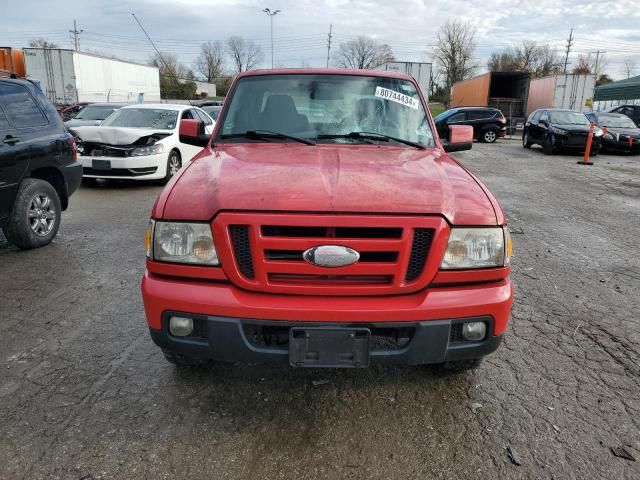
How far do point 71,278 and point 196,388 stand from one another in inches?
98.3

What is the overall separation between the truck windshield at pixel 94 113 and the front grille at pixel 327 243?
45.9ft

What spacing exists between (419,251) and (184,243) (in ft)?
3.62

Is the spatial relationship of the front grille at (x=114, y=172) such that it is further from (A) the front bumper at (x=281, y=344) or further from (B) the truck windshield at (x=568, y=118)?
(B) the truck windshield at (x=568, y=118)

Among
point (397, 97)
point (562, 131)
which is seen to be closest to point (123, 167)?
point (397, 97)

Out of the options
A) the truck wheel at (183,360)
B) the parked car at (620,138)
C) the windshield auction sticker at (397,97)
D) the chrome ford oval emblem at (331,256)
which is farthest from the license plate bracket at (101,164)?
the parked car at (620,138)

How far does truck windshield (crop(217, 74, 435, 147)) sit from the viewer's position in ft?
11.3

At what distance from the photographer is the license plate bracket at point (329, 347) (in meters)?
2.19

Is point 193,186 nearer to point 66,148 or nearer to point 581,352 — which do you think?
point 581,352

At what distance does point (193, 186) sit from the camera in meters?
2.52

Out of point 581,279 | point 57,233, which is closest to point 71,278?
point 57,233

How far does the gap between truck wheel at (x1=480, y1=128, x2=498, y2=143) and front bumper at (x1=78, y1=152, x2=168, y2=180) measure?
17479mm

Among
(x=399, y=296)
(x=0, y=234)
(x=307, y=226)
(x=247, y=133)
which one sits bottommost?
(x=0, y=234)

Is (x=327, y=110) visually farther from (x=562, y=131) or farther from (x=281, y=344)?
(x=562, y=131)

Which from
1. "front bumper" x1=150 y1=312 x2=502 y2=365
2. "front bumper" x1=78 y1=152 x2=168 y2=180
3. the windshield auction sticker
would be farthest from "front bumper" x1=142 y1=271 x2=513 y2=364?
"front bumper" x1=78 y1=152 x2=168 y2=180
